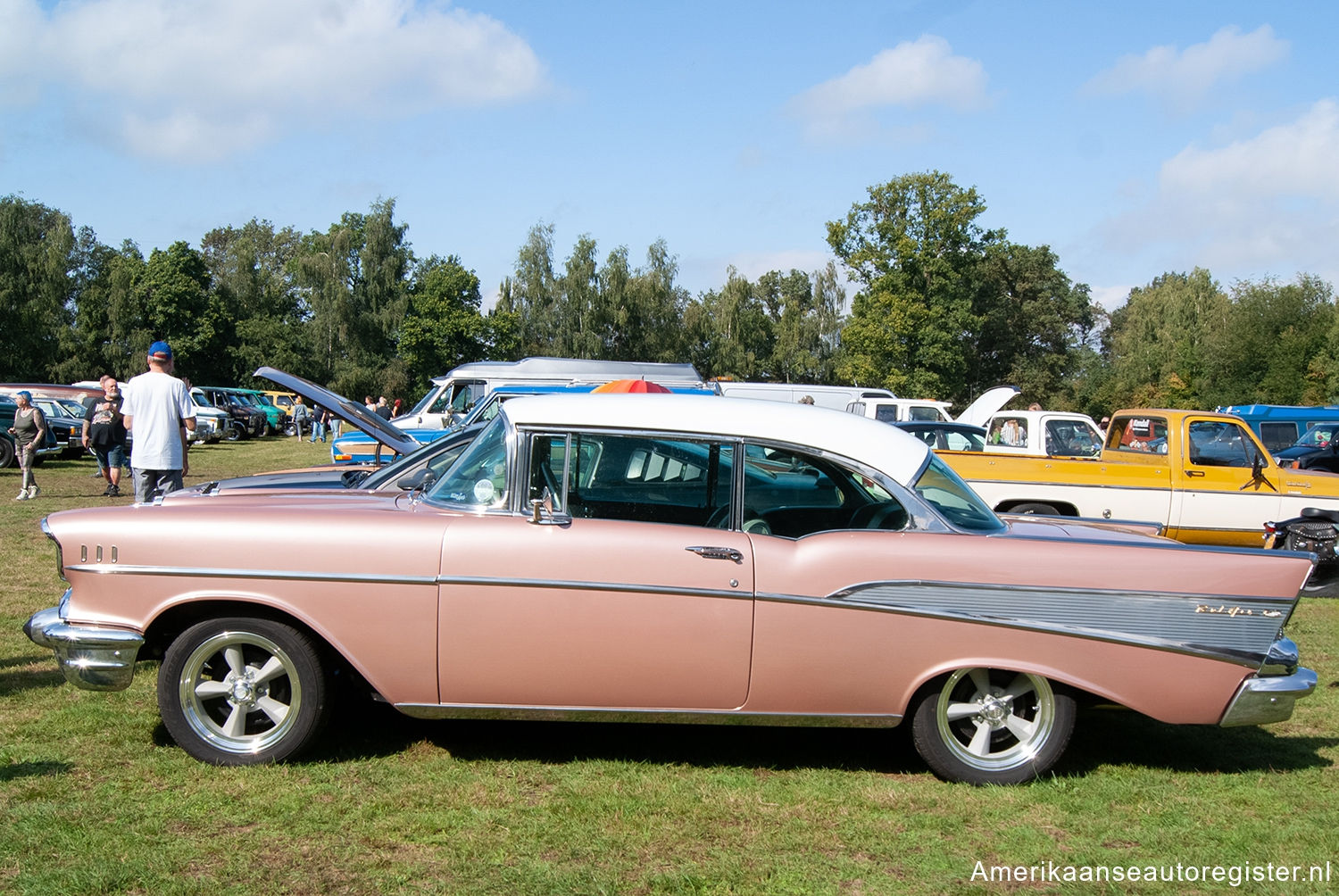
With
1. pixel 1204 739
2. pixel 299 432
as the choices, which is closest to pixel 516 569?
pixel 1204 739

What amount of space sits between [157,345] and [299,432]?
31285 mm

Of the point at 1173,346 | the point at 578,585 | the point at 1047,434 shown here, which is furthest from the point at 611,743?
the point at 1173,346

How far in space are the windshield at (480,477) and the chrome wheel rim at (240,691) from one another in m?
0.98

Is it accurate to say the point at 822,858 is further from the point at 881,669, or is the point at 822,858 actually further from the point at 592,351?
the point at 592,351

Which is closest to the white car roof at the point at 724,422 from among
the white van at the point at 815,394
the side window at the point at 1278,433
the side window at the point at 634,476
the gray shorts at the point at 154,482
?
the side window at the point at 634,476

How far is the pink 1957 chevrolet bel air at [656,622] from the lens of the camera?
4.31m

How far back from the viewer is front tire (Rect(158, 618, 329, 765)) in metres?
4.39

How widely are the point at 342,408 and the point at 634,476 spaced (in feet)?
11.1

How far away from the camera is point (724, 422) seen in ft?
15.3

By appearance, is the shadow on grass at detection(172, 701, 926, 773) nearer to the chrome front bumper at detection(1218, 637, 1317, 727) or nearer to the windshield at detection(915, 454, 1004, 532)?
the windshield at detection(915, 454, 1004, 532)

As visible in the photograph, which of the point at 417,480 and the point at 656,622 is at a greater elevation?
the point at 417,480

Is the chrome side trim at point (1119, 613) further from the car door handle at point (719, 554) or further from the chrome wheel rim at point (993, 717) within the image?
the car door handle at point (719, 554)

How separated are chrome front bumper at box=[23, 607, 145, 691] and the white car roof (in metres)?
1.89

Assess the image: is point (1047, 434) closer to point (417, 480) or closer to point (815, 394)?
point (417, 480)
